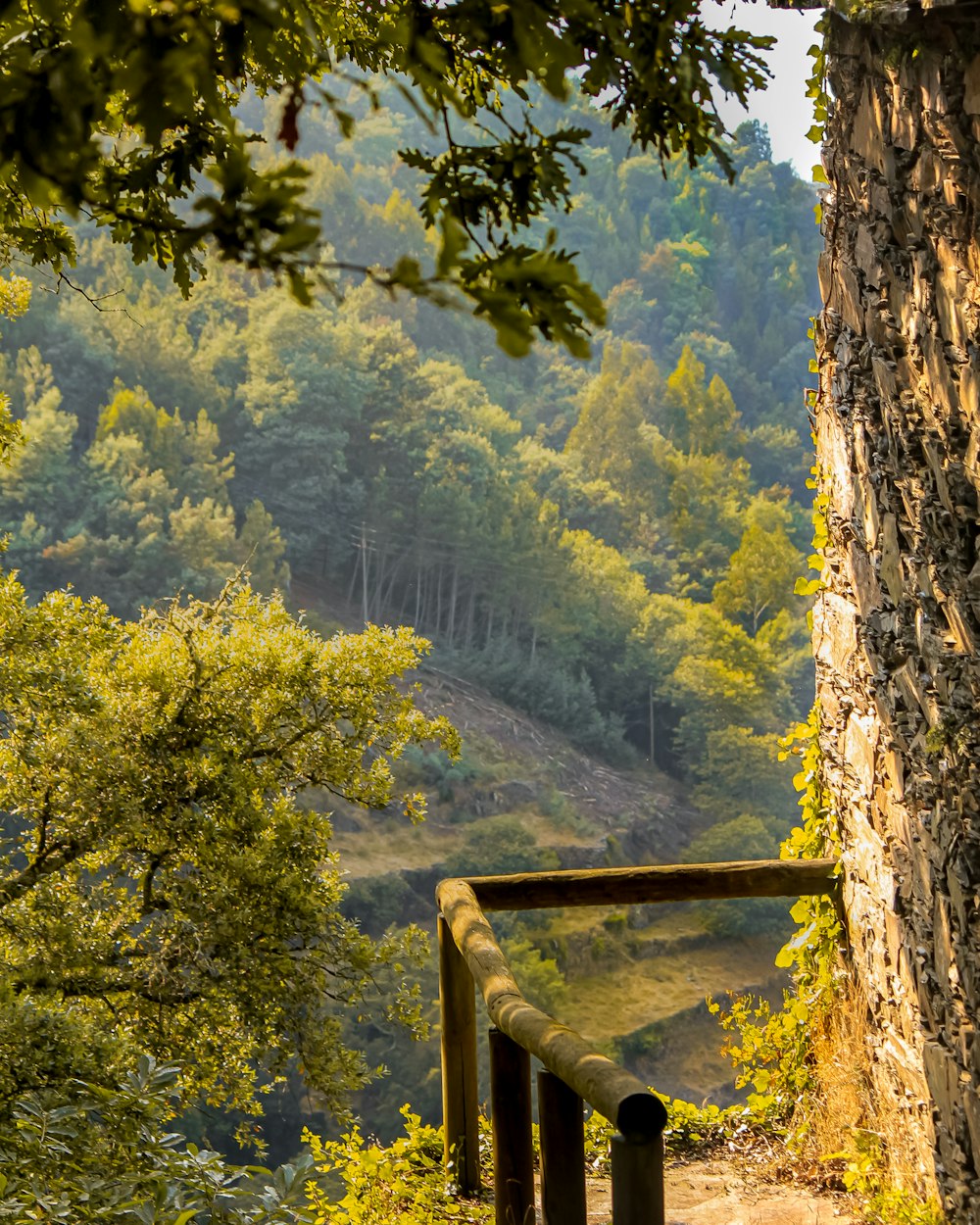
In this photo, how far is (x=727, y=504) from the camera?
44812mm

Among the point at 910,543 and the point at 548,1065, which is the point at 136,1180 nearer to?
the point at 548,1065

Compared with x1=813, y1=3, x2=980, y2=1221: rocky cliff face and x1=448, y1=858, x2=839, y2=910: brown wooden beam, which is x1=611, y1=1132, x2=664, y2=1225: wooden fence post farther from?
x1=448, y1=858, x2=839, y2=910: brown wooden beam

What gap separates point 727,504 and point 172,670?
39863 mm

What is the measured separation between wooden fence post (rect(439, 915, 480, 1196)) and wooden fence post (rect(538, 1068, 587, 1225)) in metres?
1.01

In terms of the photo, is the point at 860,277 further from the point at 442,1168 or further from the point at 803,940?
the point at 442,1168

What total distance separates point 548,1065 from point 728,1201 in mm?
1320

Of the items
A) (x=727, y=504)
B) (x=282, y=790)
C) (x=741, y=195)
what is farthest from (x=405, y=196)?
(x=282, y=790)

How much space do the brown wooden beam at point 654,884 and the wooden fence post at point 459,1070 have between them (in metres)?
0.18

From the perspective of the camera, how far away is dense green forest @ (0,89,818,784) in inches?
1294

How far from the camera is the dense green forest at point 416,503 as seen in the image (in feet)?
108

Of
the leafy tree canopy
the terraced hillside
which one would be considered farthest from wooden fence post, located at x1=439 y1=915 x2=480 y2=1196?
the terraced hillside

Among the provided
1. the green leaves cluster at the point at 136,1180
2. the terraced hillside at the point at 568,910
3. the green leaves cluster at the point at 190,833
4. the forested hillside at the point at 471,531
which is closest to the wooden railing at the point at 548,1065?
the green leaves cluster at the point at 136,1180

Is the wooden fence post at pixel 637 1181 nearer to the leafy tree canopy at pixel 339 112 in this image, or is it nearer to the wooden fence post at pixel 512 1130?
the wooden fence post at pixel 512 1130

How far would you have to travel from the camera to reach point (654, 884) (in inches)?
118
